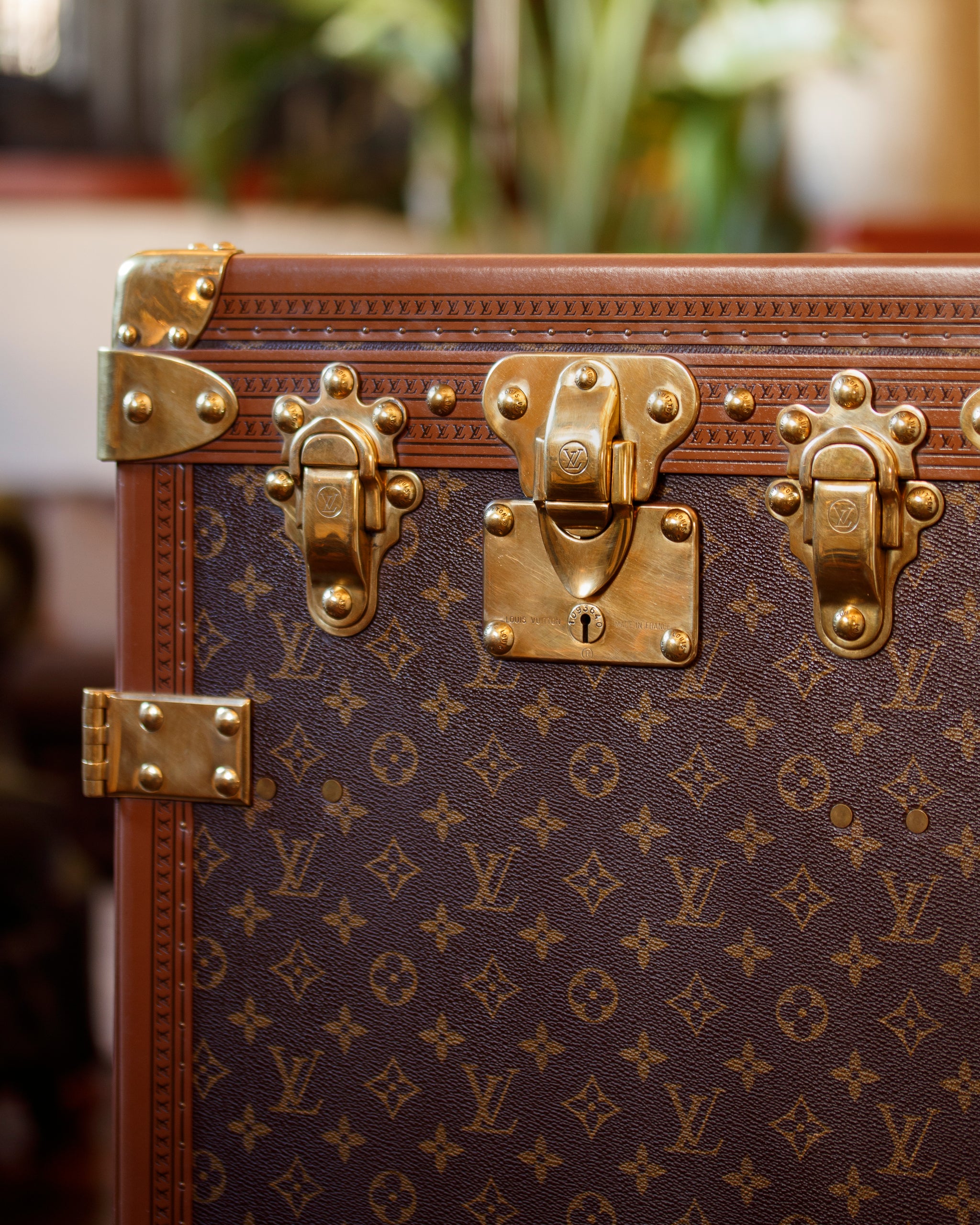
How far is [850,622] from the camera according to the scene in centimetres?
81

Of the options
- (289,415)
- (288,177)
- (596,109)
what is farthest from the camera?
(288,177)

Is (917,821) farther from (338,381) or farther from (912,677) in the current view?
(338,381)

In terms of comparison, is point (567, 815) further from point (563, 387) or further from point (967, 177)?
point (967, 177)

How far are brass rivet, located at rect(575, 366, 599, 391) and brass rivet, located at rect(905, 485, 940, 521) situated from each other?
0.70ft

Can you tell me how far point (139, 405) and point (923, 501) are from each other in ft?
1.80

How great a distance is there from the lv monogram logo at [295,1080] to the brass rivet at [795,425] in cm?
54

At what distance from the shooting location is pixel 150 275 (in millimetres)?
914

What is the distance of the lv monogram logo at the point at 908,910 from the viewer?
2.67 ft

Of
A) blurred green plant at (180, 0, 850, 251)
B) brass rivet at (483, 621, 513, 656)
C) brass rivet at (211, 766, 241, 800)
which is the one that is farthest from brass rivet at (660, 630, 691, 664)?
blurred green plant at (180, 0, 850, 251)

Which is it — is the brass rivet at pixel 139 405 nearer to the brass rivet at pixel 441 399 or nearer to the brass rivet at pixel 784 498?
the brass rivet at pixel 441 399

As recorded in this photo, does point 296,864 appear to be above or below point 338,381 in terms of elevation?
below

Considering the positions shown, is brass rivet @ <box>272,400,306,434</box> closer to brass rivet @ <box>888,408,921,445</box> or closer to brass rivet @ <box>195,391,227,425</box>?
brass rivet @ <box>195,391,227,425</box>

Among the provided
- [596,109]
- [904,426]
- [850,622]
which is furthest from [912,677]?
[596,109]

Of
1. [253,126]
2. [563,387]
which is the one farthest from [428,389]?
[253,126]
